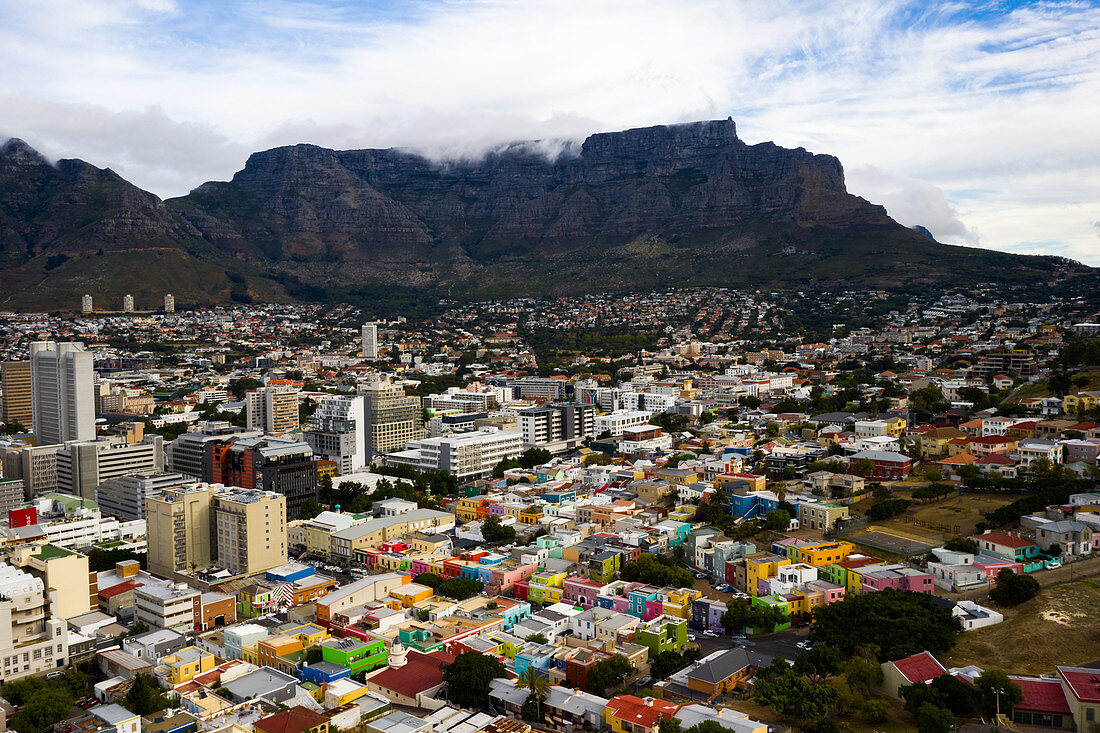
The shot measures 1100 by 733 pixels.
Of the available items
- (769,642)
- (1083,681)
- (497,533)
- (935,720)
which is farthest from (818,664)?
(497,533)

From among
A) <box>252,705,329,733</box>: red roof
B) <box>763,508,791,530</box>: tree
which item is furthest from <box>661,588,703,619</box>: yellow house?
<box>252,705,329,733</box>: red roof

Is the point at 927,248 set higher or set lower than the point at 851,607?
higher

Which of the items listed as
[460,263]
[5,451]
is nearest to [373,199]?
[460,263]

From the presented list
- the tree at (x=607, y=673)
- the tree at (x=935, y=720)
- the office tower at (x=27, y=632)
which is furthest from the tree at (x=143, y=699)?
the tree at (x=935, y=720)

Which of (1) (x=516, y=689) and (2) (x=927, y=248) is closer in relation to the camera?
(1) (x=516, y=689)

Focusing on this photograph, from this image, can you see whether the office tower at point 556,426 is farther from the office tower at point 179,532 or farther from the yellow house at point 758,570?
the yellow house at point 758,570

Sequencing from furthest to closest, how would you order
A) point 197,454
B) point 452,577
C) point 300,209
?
1. point 300,209
2. point 197,454
3. point 452,577

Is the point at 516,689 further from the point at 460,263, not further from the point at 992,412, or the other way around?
the point at 460,263
